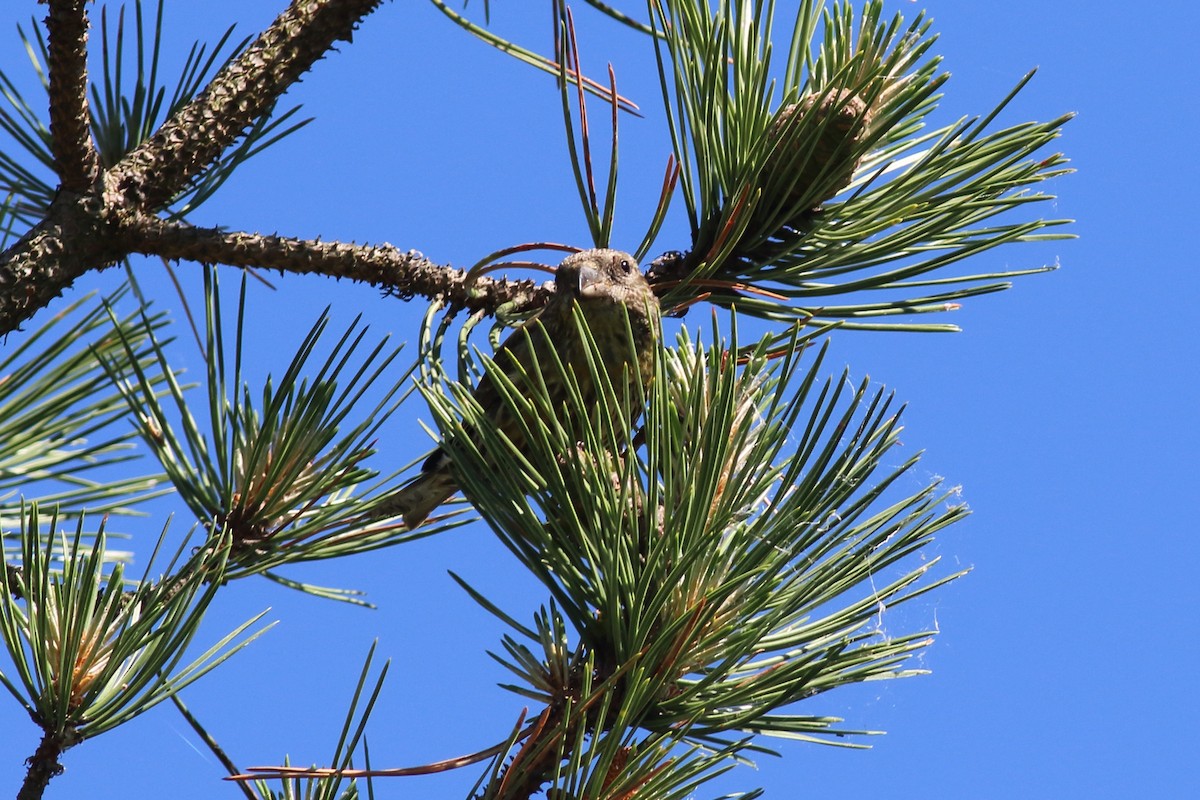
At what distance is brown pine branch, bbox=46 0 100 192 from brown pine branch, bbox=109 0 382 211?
2.2 inches

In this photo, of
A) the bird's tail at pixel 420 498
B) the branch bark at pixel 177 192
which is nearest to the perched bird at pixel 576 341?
the bird's tail at pixel 420 498

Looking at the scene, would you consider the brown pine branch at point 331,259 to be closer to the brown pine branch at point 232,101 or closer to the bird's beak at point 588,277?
the brown pine branch at point 232,101

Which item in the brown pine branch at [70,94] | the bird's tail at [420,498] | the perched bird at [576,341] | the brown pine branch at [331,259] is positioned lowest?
→ the bird's tail at [420,498]

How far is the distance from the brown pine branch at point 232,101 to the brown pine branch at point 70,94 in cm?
6

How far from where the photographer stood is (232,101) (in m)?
2.12

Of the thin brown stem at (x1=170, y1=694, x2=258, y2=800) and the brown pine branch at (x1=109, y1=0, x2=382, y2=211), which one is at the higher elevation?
the brown pine branch at (x1=109, y1=0, x2=382, y2=211)

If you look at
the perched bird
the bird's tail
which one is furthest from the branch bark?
the bird's tail

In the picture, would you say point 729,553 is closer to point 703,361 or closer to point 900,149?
point 703,361

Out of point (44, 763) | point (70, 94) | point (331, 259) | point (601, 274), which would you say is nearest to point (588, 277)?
point (601, 274)

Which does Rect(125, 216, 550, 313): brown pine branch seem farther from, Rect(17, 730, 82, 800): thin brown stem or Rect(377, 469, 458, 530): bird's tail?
Rect(17, 730, 82, 800): thin brown stem

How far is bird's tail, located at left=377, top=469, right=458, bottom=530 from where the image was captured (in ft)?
6.95

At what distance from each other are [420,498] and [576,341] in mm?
381

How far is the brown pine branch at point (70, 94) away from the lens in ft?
6.30

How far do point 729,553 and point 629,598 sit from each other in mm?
153
